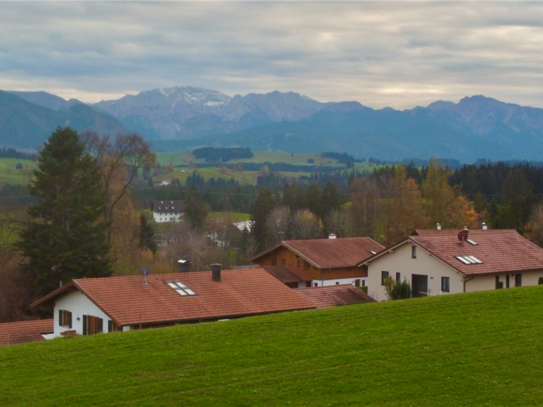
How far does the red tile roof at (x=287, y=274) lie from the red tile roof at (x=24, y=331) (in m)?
26.6

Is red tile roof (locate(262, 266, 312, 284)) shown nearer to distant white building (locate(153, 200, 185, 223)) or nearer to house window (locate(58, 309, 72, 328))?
house window (locate(58, 309, 72, 328))

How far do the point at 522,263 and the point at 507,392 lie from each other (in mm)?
26421

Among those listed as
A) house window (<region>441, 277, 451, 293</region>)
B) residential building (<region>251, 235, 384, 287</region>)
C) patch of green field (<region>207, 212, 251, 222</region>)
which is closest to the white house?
house window (<region>441, 277, 451, 293</region>)

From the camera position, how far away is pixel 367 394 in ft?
70.2

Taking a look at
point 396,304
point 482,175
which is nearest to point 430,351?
point 396,304

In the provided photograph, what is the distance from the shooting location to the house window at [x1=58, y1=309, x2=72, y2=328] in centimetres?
3850

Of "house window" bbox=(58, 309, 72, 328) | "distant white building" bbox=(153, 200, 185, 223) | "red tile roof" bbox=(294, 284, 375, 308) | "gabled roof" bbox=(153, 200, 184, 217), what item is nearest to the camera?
"house window" bbox=(58, 309, 72, 328)

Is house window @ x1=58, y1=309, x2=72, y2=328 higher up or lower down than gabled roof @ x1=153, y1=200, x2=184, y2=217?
lower down

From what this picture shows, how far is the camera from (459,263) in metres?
44.8

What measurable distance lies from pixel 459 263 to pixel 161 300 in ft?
57.2

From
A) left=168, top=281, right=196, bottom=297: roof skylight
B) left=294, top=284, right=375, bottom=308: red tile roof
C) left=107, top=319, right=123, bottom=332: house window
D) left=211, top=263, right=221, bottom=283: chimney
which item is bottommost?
left=294, top=284, right=375, bottom=308: red tile roof

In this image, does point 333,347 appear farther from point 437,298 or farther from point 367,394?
point 437,298

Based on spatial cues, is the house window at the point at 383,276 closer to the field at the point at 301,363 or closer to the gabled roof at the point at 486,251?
the gabled roof at the point at 486,251

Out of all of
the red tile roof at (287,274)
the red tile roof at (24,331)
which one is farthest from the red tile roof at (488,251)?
the red tile roof at (24,331)
